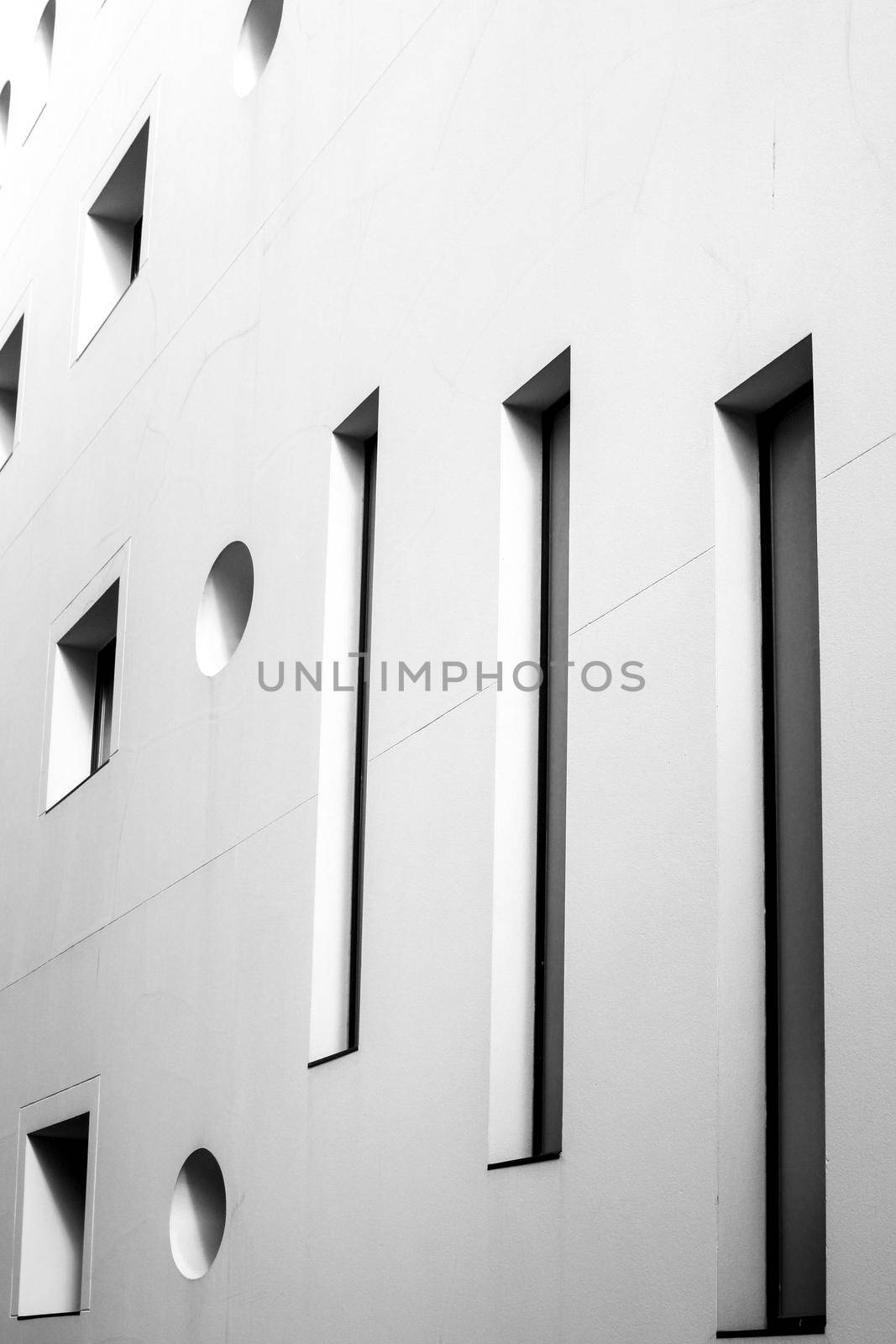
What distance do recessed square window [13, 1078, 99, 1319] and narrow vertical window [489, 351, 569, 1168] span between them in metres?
4.74

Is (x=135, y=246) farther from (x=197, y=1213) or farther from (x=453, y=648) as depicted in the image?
(x=197, y=1213)

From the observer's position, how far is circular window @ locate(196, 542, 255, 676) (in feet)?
31.3

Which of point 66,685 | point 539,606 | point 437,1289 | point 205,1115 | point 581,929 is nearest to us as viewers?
point 581,929

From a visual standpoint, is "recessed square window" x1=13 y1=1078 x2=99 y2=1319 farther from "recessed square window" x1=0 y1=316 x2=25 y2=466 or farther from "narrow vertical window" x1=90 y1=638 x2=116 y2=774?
"recessed square window" x1=0 y1=316 x2=25 y2=466

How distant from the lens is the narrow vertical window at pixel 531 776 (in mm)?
6223

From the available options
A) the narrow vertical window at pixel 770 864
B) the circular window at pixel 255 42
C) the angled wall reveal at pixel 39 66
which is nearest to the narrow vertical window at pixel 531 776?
the narrow vertical window at pixel 770 864

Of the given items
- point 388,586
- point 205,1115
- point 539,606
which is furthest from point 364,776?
point 205,1115

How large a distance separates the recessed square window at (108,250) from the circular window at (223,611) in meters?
4.06

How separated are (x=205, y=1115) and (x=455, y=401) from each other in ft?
12.2

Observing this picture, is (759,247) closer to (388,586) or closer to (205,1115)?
(388,586)

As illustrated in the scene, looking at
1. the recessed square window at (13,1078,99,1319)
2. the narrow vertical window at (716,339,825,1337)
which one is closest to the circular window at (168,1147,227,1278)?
the recessed square window at (13,1078,99,1319)

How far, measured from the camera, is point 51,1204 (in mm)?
11062

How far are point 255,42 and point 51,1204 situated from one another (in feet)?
24.4

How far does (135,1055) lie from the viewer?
31.1 feet
